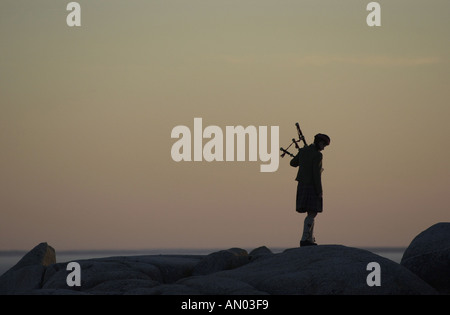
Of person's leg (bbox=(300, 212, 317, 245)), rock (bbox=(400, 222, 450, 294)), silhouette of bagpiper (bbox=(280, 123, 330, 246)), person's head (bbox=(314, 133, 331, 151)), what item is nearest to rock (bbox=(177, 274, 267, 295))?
person's leg (bbox=(300, 212, 317, 245))

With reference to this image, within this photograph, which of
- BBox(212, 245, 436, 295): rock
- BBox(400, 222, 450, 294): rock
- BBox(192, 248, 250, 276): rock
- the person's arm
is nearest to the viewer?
BBox(212, 245, 436, 295): rock

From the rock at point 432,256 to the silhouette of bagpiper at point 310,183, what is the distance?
283 centimetres

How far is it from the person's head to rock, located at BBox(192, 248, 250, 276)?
3.94 metres

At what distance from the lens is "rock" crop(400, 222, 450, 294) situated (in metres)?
24.5

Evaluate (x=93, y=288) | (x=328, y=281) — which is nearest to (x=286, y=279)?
(x=328, y=281)

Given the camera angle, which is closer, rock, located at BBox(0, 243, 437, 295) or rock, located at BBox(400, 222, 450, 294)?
rock, located at BBox(0, 243, 437, 295)

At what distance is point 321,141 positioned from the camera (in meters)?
27.2

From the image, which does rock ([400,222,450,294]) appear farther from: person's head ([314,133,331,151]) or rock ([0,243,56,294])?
rock ([0,243,56,294])

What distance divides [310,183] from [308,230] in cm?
138

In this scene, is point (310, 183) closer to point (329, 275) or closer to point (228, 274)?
point (228, 274)

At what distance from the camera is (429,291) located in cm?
2230
